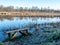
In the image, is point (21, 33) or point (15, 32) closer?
point (15, 32)

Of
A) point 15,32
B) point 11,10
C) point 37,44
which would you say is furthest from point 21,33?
point 11,10

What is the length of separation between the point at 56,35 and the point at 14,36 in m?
3.14

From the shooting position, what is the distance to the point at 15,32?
14.8m

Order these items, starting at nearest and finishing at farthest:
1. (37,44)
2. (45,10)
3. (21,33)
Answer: (37,44), (21,33), (45,10)

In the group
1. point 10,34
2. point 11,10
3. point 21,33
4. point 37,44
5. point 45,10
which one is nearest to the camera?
point 37,44

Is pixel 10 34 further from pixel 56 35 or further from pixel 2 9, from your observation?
pixel 2 9

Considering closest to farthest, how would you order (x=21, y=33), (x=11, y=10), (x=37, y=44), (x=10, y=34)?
(x=37, y=44), (x=10, y=34), (x=21, y=33), (x=11, y=10)

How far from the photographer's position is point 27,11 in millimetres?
59469

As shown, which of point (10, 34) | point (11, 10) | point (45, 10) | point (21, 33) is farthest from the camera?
point (45, 10)

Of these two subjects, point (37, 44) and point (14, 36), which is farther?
point (14, 36)

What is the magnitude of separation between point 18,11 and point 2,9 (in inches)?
193

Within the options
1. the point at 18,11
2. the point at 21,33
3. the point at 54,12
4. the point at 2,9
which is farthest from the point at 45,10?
the point at 21,33

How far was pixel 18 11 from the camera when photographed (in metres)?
59.2

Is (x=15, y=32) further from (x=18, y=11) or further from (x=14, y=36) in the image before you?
(x=18, y=11)
